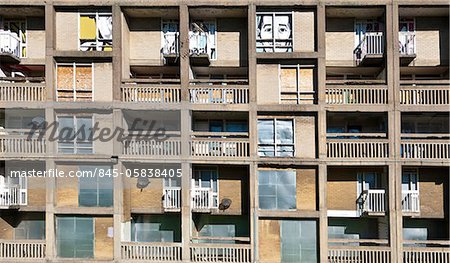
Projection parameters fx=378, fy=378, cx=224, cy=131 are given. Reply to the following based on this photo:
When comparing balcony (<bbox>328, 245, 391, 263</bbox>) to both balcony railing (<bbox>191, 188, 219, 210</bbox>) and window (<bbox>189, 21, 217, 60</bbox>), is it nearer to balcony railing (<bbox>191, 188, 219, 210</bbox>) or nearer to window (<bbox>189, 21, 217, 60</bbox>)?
balcony railing (<bbox>191, 188, 219, 210</bbox>)

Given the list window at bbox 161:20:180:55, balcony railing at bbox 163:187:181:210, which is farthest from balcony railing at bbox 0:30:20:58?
balcony railing at bbox 163:187:181:210

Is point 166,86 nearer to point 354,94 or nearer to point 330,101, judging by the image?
point 330,101

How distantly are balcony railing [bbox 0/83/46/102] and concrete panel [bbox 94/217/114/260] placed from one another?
5219 millimetres

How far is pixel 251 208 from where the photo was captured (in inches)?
557

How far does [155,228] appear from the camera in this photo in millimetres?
15336

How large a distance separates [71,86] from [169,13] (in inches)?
189

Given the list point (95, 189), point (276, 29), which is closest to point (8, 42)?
point (95, 189)

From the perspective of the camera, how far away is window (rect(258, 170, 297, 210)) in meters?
14.3

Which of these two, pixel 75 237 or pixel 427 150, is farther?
pixel 75 237

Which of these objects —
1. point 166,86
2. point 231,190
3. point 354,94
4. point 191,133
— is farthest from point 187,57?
point 354,94

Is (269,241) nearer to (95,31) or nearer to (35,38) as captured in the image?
(95,31)

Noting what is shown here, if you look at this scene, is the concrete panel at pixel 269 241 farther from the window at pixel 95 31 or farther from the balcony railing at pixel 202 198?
the window at pixel 95 31

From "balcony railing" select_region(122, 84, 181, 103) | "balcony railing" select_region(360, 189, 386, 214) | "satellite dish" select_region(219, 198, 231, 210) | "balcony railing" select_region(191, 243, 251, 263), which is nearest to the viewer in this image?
"balcony railing" select_region(191, 243, 251, 263)

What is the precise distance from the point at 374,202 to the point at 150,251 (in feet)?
28.6
